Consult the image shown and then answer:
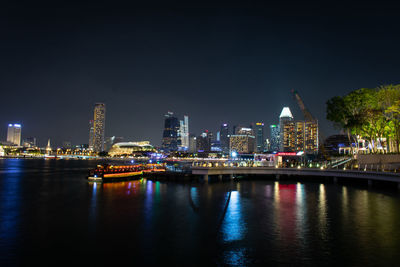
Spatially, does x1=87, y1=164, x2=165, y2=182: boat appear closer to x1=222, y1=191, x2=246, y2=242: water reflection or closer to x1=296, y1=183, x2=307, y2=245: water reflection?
x1=222, y1=191, x2=246, y2=242: water reflection

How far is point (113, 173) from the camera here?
2815 inches

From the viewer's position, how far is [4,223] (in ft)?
96.6

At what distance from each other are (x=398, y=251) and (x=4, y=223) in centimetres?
3626

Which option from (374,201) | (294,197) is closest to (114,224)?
(294,197)

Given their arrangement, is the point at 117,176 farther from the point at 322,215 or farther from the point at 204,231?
the point at 322,215

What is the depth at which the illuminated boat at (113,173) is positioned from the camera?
69.1m

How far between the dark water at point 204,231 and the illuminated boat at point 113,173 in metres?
25.4

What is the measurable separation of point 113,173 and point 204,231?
50.9 meters

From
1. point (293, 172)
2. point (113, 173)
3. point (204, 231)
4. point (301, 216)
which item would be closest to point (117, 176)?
point (113, 173)

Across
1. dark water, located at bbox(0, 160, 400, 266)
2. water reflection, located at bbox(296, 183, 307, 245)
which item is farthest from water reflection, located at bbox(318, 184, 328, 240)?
water reflection, located at bbox(296, 183, 307, 245)

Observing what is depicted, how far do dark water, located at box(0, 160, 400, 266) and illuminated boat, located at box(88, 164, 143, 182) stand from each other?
83.5ft

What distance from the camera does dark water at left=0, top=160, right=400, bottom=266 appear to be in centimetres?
1948

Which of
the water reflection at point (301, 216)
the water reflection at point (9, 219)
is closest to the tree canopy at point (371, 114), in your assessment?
the water reflection at point (301, 216)

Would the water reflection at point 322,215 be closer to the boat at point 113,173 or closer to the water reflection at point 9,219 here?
the water reflection at point 9,219
